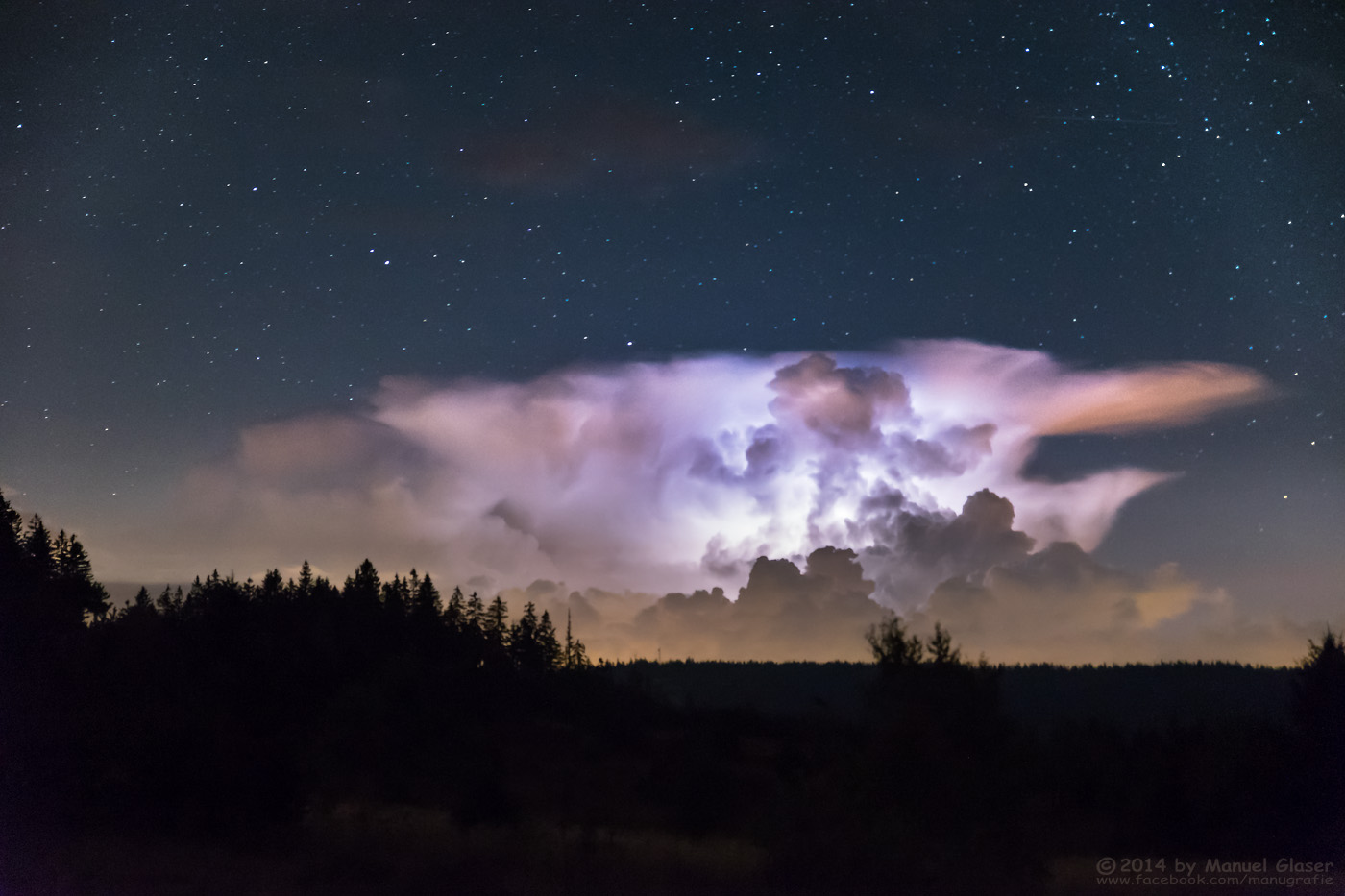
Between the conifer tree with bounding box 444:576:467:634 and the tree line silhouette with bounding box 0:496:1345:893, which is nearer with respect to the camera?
the tree line silhouette with bounding box 0:496:1345:893

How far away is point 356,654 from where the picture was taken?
5234cm

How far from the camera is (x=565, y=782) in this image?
3142 cm

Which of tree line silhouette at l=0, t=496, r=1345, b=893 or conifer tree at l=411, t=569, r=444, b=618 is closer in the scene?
tree line silhouette at l=0, t=496, r=1345, b=893

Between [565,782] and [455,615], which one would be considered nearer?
[565,782]

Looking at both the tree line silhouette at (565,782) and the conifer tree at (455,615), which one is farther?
the conifer tree at (455,615)

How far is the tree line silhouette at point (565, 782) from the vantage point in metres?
17.8

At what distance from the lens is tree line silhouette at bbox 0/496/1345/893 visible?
17.8 m

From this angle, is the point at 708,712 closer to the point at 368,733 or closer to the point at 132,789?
the point at 368,733

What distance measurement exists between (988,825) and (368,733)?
21.3m

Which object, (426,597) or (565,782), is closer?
(565,782)

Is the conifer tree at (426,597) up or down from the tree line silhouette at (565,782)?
up

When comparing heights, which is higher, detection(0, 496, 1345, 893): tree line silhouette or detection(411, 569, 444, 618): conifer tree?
detection(411, 569, 444, 618): conifer tree

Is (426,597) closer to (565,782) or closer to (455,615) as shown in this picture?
(455,615)

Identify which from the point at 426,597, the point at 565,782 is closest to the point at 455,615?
the point at 426,597
